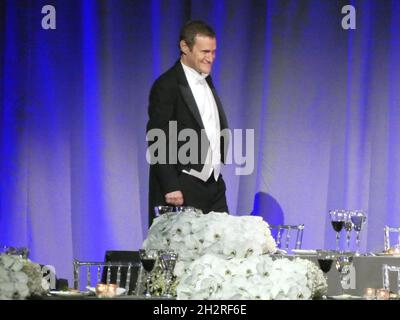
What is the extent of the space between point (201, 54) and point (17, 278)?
3.50 metres

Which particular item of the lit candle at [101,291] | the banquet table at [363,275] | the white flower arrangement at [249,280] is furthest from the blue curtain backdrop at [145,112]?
the white flower arrangement at [249,280]

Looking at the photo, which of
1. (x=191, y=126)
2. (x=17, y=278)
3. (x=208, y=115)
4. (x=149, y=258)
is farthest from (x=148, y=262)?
(x=208, y=115)

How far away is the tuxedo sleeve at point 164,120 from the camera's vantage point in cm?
517

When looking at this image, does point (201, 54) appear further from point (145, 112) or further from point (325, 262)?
point (325, 262)

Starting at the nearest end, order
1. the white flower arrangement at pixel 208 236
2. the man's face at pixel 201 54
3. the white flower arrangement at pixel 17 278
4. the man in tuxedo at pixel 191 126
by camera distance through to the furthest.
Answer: the white flower arrangement at pixel 17 278 < the white flower arrangement at pixel 208 236 < the man in tuxedo at pixel 191 126 < the man's face at pixel 201 54

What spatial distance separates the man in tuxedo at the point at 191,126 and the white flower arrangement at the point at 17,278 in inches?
115

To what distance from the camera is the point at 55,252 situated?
212 inches

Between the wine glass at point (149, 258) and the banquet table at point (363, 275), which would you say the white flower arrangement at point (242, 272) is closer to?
the wine glass at point (149, 258)

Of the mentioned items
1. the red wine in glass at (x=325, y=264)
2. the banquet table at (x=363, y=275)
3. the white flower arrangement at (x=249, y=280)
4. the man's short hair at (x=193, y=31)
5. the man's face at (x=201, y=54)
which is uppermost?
the man's short hair at (x=193, y=31)

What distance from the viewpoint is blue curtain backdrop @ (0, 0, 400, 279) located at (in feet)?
17.6

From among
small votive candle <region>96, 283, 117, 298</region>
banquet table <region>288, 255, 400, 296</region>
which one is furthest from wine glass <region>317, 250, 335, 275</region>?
banquet table <region>288, 255, 400, 296</region>

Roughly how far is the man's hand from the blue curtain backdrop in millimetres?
416
